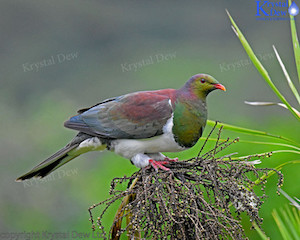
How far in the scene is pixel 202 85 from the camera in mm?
1976

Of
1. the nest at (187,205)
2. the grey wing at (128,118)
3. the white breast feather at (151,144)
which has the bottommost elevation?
the nest at (187,205)

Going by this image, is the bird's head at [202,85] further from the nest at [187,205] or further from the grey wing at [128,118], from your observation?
the nest at [187,205]

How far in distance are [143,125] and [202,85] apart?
0.98 ft

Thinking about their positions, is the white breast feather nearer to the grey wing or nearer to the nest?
the grey wing

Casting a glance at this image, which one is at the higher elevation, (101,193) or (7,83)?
(7,83)

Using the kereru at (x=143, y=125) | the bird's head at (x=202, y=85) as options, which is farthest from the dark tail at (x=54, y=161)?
the bird's head at (x=202, y=85)

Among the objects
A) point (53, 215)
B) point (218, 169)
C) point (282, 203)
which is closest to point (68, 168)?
point (53, 215)

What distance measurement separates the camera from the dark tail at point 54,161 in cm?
205

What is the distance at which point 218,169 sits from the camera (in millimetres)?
1606

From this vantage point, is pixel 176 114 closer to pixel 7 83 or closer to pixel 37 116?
pixel 37 116

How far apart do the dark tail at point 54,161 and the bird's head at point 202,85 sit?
506 mm

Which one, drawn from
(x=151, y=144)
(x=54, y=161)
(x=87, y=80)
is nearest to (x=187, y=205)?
(x=151, y=144)

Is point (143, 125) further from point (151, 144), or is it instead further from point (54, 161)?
point (54, 161)

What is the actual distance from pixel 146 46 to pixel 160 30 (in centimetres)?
29
